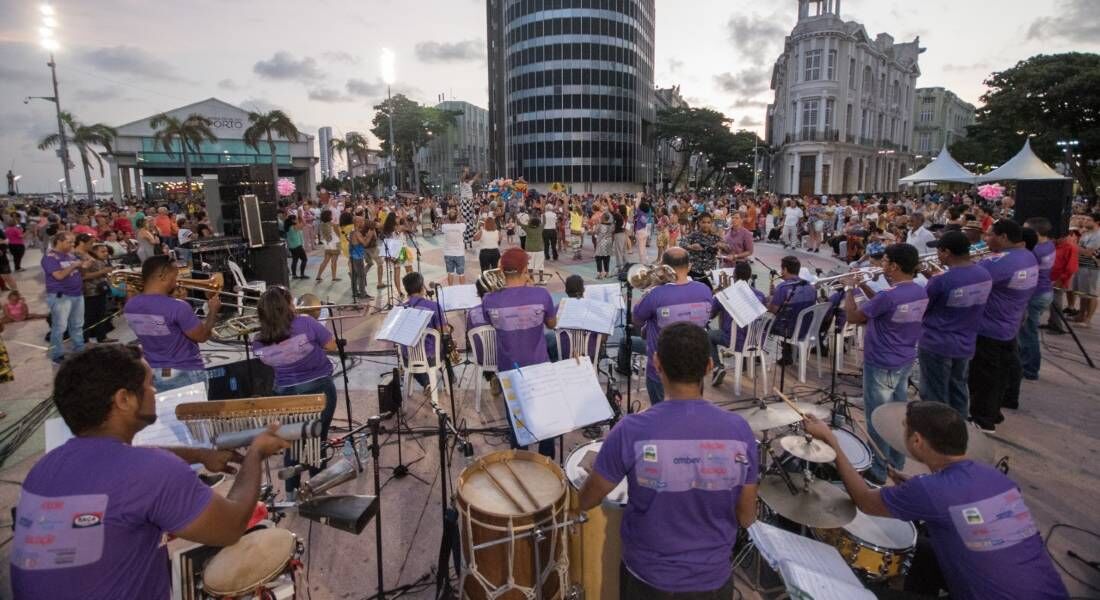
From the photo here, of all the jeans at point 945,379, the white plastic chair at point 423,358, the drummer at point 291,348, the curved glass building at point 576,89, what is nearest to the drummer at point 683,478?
the drummer at point 291,348

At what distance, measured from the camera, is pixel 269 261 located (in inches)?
477

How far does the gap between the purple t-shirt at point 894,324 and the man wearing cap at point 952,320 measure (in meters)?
0.48

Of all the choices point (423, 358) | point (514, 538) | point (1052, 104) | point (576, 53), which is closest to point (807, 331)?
point (423, 358)

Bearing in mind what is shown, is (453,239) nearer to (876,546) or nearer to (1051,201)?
(876,546)

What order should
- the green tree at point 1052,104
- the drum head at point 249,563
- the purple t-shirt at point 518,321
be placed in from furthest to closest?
1. the green tree at point 1052,104
2. the purple t-shirt at point 518,321
3. the drum head at point 249,563

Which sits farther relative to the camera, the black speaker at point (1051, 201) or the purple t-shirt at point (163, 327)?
the black speaker at point (1051, 201)

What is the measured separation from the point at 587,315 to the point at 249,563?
3.47 meters

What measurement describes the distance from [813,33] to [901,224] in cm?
5117

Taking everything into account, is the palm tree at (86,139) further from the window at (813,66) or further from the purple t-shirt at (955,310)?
the window at (813,66)

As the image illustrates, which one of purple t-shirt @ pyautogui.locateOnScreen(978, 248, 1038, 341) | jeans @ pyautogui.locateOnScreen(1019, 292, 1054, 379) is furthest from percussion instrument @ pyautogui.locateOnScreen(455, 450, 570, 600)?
jeans @ pyautogui.locateOnScreen(1019, 292, 1054, 379)

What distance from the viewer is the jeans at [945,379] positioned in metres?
5.45

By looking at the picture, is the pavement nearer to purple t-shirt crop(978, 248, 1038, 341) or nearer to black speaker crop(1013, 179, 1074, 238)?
purple t-shirt crop(978, 248, 1038, 341)

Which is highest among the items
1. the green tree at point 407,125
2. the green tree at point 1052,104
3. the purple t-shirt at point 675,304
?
the green tree at point 407,125

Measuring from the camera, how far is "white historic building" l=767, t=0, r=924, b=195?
56.2 metres
